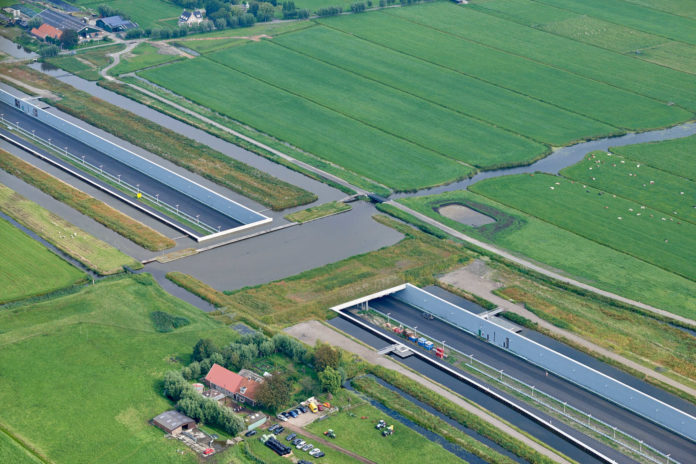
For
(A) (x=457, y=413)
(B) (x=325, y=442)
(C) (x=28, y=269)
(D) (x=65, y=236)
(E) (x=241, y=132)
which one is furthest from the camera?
(E) (x=241, y=132)

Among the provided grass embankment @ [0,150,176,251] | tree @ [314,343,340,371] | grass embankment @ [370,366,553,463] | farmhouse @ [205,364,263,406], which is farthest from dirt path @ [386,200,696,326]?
farmhouse @ [205,364,263,406]

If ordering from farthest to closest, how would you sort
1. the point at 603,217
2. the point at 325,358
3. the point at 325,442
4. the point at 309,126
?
1. the point at 309,126
2. the point at 603,217
3. the point at 325,358
4. the point at 325,442

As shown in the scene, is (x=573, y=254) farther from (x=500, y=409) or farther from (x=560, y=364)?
(x=500, y=409)

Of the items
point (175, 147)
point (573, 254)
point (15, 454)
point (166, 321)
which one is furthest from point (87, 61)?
point (15, 454)

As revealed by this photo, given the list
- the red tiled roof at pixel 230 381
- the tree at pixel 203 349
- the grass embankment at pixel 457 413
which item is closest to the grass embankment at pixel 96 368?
the tree at pixel 203 349

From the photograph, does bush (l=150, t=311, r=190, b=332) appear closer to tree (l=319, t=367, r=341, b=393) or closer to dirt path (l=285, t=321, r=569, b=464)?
dirt path (l=285, t=321, r=569, b=464)

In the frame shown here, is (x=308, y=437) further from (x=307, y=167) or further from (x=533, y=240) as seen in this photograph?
(x=307, y=167)

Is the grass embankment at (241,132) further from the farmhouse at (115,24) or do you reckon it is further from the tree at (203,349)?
the tree at (203,349)
